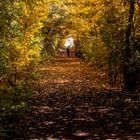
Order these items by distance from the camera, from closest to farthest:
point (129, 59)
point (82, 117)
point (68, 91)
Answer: point (82, 117)
point (129, 59)
point (68, 91)

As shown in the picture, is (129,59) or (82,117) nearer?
(82,117)

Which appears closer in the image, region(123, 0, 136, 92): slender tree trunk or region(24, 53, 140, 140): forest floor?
region(24, 53, 140, 140): forest floor

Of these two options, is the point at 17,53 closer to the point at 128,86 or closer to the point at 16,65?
the point at 16,65

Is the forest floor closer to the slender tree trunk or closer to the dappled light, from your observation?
the dappled light

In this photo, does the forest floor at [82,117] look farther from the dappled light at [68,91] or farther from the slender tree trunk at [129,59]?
the slender tree trunk at [129,59]

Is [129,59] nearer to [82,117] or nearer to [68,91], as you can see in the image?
[68,91]

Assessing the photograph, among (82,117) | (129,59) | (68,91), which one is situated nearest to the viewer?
(82,117)

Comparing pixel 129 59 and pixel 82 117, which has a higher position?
pixel 129 59

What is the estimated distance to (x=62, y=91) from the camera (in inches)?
758

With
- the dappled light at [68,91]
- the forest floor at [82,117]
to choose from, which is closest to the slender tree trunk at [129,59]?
the dappled light at [68,91]

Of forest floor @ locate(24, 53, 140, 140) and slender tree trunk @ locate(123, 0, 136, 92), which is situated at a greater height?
slender tree trunk @ locate(123, 0, 136, 92)

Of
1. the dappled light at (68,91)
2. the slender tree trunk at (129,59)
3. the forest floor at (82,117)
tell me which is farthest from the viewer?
the slender tree trunk at (129,59)

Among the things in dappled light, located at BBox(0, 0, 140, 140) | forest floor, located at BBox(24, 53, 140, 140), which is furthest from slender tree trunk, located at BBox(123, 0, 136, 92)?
forest floor, located at BBox(24, 53, 140, 140)

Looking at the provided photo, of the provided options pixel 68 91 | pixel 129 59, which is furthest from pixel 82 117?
pixel 68 91
